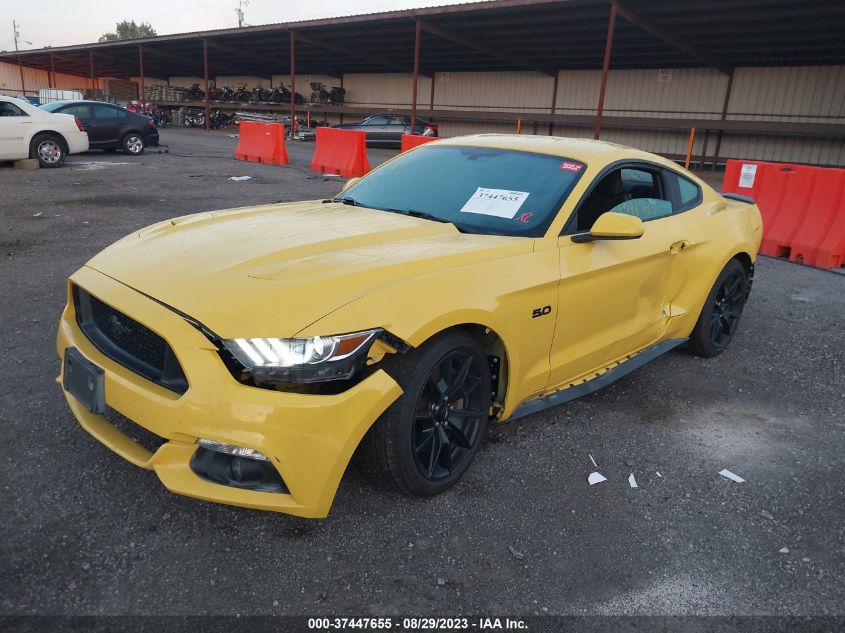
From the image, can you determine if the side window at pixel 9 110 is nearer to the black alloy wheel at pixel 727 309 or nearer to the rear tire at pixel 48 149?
the rear tire at pixel 48 149

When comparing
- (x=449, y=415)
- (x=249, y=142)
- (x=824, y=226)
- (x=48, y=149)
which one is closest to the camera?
(x=449, y=415)

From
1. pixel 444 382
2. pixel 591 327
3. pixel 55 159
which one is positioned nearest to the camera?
pixel 444 382

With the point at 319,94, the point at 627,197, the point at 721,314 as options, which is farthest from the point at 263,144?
the point at 319,94

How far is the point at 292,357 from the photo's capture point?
2.27 m

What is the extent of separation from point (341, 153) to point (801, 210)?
33.6 ft

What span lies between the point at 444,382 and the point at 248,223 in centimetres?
143

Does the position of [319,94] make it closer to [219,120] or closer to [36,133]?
[219,120]

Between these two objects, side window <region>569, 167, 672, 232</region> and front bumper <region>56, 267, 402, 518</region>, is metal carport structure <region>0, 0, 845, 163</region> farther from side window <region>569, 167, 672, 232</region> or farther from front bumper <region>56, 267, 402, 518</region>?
front bumper <region>56, 267, 402, 518</region>

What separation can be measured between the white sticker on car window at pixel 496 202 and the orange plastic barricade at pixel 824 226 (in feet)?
19.3

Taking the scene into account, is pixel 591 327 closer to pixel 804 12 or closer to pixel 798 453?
pixel 798 453

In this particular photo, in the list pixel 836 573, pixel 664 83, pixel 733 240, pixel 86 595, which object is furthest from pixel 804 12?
pixel 86 595

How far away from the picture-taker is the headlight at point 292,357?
226 cm

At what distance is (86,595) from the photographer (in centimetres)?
221

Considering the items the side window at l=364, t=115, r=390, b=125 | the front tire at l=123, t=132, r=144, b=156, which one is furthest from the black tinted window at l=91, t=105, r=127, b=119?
the side window at l=364, t=115, r=390, b=125
